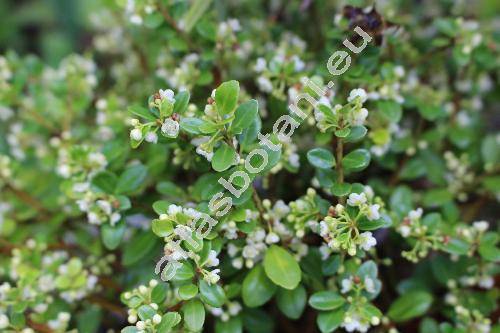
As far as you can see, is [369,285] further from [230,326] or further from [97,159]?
[97,159]

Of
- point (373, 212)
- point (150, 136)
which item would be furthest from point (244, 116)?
point (373, 212)

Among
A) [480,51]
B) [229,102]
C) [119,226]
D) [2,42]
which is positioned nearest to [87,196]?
[119,226]

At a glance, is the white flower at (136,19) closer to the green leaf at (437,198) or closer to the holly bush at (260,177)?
the holly bush at (260,177)

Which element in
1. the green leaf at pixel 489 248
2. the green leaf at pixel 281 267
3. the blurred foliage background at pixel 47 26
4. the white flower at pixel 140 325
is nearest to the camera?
the white flower at pixel 140 325

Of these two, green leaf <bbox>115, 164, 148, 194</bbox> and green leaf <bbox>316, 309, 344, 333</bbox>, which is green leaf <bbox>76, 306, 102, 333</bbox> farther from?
green leaf <bbox>316, 309, 344, 333</bbox>

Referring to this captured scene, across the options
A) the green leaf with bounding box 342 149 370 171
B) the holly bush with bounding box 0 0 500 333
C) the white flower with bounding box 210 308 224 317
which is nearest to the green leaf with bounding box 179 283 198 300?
the holly bush with bounding box 0 0 500 333

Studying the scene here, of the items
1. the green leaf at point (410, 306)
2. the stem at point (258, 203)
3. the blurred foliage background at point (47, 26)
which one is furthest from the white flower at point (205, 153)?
the blurred foliage background at point (47, 26)
